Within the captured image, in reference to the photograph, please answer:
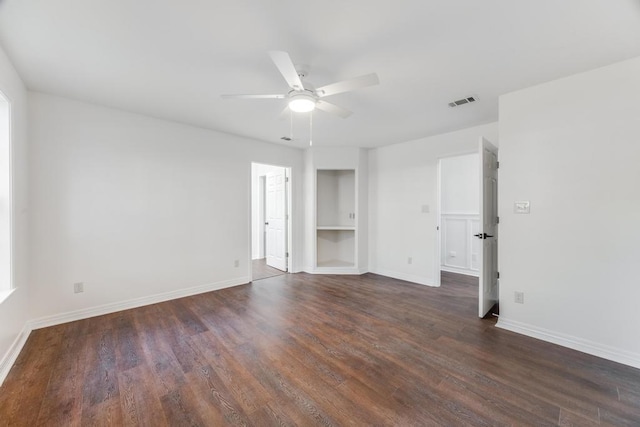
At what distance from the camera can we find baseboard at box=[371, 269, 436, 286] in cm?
433

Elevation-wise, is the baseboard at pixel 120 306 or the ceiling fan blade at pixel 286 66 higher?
the ceiling fan blade at pixel 286 66

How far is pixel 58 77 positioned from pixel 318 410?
3.59 meters

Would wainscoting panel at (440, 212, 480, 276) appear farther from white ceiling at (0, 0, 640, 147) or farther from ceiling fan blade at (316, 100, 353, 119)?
ceiling fan blade at (316, 100, 353, 119)

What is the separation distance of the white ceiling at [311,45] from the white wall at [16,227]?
0.66 ft

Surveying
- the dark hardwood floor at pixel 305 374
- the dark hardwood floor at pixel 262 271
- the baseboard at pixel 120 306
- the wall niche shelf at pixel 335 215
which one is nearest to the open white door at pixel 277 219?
the dark hardwood floor at pixel 262 271

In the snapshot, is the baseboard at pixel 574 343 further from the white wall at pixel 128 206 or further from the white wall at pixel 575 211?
the white wall at pixel 128 206

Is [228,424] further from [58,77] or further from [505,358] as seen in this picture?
[58,77]

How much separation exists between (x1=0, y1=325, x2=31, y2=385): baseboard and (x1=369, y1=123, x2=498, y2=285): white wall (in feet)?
15.5

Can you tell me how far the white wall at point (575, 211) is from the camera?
2096 mm

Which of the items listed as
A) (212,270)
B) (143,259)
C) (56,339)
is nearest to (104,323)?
(56,339)

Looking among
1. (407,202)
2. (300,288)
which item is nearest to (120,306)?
(300,288)

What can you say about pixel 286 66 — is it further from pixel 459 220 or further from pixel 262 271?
pixel 459 220

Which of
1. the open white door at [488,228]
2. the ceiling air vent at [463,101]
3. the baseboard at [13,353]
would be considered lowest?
the baseboard at [13,353]

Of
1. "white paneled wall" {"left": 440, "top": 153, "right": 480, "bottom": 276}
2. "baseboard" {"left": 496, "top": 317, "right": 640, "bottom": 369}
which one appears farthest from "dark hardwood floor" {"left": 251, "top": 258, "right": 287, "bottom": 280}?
"baseboard" {"left": 496, "top": 317, "right": 640, "bottom": 369}
